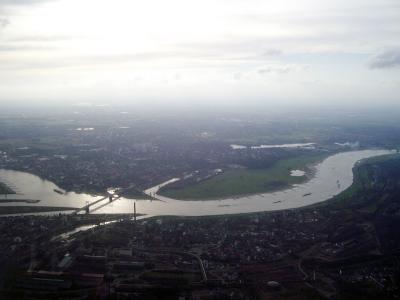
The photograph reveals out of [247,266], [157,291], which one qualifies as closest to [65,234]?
[157,291]

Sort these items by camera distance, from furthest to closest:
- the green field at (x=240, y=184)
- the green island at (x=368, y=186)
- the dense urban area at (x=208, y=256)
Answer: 1. the green field at (x=240, y=184)
2. the green island at (x=368, y=186)
3. the dense urban area at (x=208, y=256)

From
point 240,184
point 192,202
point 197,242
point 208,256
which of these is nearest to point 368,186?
point 240,184

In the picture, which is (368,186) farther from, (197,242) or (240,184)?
(197,242)

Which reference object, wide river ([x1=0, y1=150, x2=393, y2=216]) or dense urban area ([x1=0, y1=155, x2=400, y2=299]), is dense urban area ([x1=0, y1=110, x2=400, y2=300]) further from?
wide river ([x1=0, y1=150, x2=393, y2=216])

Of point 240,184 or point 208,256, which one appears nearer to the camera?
point 208,256

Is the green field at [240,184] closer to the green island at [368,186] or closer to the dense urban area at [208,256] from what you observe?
the green island at [368,186]

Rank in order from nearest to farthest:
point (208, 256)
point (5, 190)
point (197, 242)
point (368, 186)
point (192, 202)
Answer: point (208, 256) → point (197, 242) → point (192, 202) → point (5, 190) → point (368, 186)

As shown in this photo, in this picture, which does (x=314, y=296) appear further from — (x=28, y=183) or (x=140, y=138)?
(x=140, y=138)

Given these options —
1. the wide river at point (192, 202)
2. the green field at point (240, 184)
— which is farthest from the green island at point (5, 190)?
the green field at point (240, 184)

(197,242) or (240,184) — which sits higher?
(240,184)
